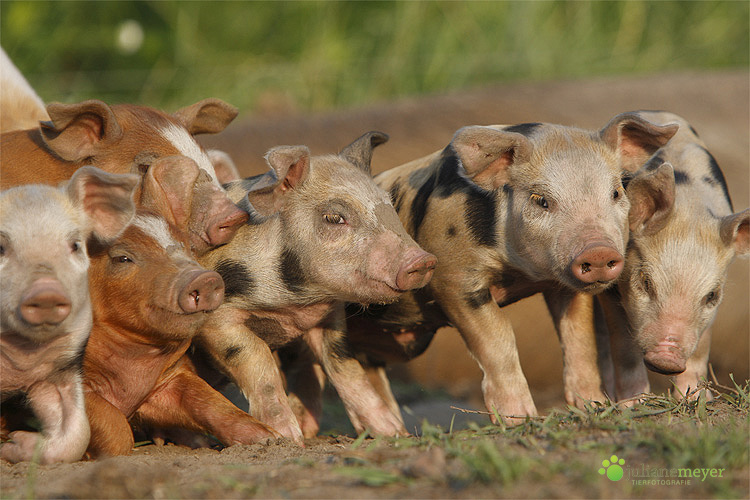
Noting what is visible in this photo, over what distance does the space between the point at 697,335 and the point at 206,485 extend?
7.24 ft

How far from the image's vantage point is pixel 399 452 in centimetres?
284

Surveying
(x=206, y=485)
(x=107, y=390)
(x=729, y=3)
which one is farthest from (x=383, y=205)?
(x=729, y=3)

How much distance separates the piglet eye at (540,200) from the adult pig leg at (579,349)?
0.63 meters

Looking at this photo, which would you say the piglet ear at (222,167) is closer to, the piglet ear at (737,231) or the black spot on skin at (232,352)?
the black spot on skin at (232,352)

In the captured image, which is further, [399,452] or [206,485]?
[399,452]

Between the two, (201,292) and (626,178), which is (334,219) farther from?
(626,178)

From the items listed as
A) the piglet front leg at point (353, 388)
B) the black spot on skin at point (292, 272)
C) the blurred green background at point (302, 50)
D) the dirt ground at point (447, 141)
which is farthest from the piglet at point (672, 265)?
the blurred green background at point (302, 50)

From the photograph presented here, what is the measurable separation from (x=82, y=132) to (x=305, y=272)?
3.58 feet

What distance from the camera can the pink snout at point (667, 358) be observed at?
377cm

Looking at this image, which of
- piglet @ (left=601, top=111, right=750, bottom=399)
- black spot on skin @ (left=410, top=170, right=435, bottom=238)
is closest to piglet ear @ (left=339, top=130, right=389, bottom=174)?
black spot on skin @ (left=410, top=170, right=435, bottom=238)

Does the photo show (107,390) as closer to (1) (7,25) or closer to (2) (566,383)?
(2) (566,383)

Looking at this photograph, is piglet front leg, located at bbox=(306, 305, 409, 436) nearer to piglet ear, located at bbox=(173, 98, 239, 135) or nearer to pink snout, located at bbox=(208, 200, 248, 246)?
pink snout, located at bbox=(208, 200, 248, 246)

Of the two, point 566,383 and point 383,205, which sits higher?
point 383,205

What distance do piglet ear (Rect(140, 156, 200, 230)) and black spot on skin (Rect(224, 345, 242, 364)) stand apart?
1.69ft
